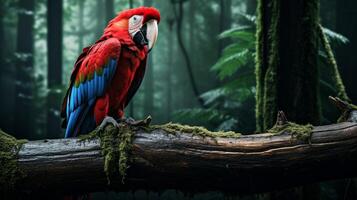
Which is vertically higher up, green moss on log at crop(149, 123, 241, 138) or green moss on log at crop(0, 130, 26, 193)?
green moss on log at crop(149, 123, 241, 138)

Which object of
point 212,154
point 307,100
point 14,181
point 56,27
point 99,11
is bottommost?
point 14,181

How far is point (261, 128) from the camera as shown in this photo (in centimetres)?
278

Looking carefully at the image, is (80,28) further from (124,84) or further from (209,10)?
(124,84)

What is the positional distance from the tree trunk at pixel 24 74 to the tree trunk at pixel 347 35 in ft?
27.1

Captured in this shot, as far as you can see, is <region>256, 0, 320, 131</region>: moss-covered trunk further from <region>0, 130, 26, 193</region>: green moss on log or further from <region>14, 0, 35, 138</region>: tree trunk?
<region>14, 0, 35, 138</region>: tree trunk

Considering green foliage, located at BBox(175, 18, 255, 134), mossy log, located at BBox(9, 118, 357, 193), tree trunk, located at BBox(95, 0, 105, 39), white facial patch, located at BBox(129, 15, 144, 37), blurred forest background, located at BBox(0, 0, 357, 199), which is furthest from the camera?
tree trunk, located at BBox(95, 0, 105, 39)

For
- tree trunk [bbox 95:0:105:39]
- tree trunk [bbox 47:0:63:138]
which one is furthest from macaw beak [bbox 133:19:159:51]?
tree trunk [bbox 95:0:105:39]

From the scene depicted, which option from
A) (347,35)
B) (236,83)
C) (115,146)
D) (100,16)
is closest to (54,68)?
(236,83)

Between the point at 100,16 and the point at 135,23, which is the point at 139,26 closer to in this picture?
the point at 135,23

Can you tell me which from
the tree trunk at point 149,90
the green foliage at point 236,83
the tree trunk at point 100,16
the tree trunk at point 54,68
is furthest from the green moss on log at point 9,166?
the tree trunk at point 100,16

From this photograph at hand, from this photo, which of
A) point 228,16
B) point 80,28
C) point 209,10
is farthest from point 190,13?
point 80,28

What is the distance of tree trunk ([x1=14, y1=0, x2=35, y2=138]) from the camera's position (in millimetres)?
11344

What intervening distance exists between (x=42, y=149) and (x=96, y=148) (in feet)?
0.87

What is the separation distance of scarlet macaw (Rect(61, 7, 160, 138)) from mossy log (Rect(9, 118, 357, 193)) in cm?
78
